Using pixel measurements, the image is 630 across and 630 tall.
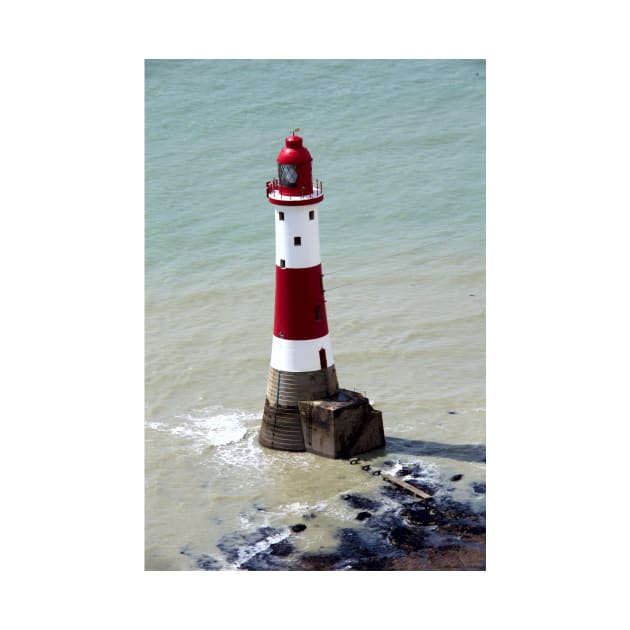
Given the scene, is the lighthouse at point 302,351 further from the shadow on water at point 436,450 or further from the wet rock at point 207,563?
the wet rock at point 207,563

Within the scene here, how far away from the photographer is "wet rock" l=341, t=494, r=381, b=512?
1177 inches

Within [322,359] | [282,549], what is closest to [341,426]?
[322,359]

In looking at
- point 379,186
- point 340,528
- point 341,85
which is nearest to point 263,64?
point 341,85

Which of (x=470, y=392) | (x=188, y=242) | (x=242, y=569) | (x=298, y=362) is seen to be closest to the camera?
(x=242, y=569)

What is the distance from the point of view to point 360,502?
30078 mm

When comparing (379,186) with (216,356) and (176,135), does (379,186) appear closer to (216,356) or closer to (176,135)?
(176,135)

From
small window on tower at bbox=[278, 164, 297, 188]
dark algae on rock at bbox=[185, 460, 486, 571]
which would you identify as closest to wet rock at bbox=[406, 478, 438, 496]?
dark algae on rock at bbox=[185, 460, 486, 571]

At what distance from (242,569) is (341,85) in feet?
80.1

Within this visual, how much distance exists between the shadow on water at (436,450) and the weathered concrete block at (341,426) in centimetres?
32

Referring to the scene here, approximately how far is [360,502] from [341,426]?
77.3 inches

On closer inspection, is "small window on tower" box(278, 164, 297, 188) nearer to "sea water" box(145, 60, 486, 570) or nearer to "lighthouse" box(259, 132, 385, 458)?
"lighthouse" box(259, 132, 385, 458)

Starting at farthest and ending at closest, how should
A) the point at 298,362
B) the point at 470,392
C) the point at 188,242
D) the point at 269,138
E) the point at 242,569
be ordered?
the point at 269,138 < the point at 188,242 < the point at 470,392 < the point at 298,362 < the point at 242,569

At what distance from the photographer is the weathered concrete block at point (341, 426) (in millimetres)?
31453

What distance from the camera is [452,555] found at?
28.3 m
